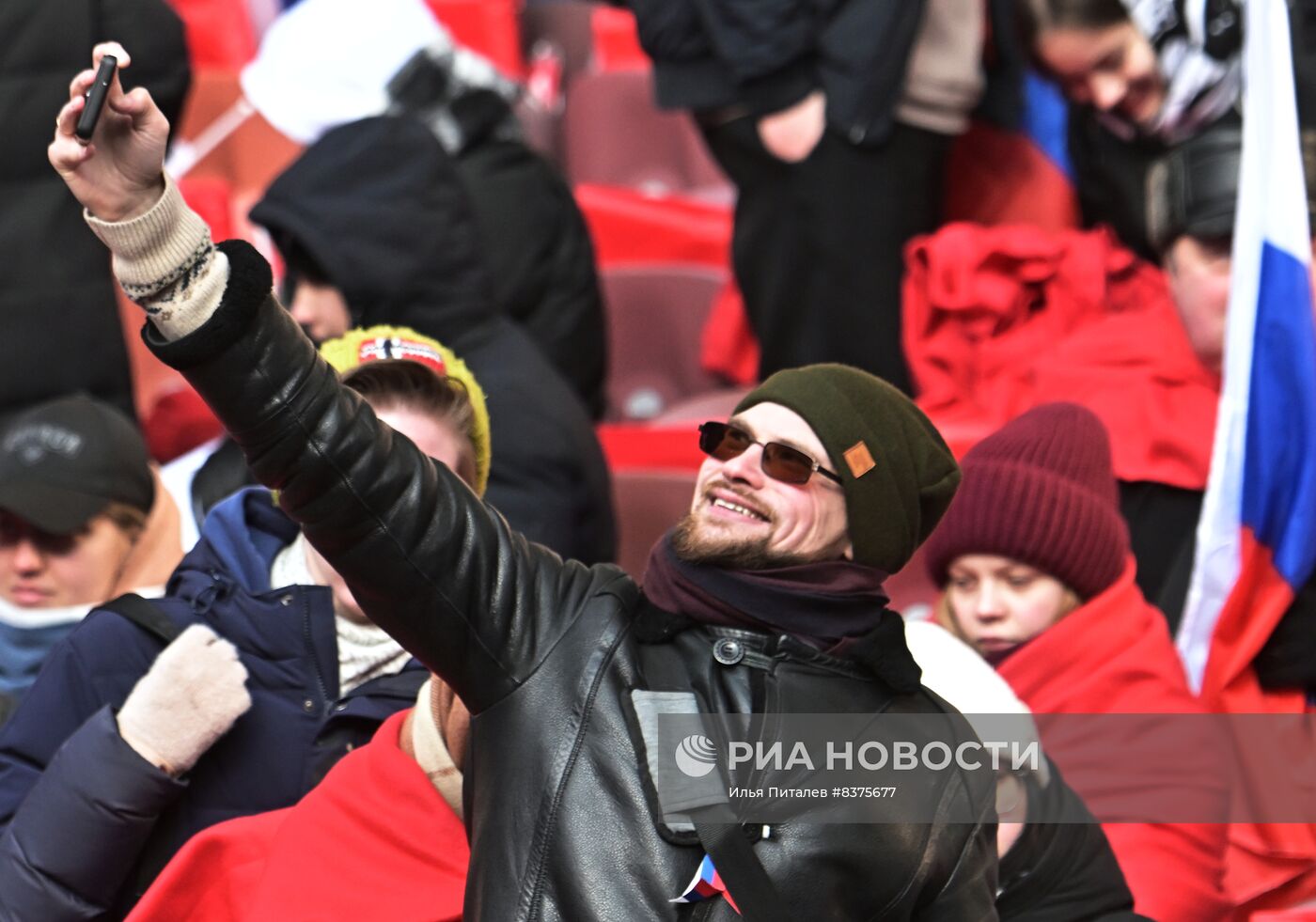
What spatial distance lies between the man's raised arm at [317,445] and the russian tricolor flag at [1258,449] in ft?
5.68

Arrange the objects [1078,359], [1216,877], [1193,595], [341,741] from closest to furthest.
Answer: [341,741], [1216,877], [1193,595], [1078,359]

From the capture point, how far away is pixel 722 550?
2.26m

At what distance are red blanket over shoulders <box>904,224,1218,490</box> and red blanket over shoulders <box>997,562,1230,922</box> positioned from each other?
816mm

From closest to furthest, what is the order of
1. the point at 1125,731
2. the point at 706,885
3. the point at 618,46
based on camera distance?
1. the point at 706,885
2. the point at 1125,731
3. the point at 618,46

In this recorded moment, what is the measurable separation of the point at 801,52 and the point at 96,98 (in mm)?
2977

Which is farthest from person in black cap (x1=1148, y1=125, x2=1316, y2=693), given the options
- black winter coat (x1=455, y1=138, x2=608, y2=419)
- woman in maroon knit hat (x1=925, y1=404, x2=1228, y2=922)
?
black winter coat (x1=455, y1=138, x2=608, y2=419)

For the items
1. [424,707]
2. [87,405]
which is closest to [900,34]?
[87,405]

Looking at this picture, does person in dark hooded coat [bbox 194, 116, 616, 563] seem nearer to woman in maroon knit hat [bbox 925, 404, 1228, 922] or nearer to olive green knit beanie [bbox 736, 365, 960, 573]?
woman in maroon knit hat [bbox 925, 404, 1228, 922]

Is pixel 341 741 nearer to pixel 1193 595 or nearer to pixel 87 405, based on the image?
pixel 87 405

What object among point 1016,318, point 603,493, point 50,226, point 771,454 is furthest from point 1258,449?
point 50,226

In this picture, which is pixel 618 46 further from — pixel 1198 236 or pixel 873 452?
pixel 873 452

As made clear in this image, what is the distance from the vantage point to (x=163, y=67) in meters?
4.30

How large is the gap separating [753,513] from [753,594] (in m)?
0.13

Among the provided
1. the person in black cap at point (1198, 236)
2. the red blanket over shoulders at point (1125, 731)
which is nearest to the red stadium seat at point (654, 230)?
the person in black cap at point (1198, 236)
